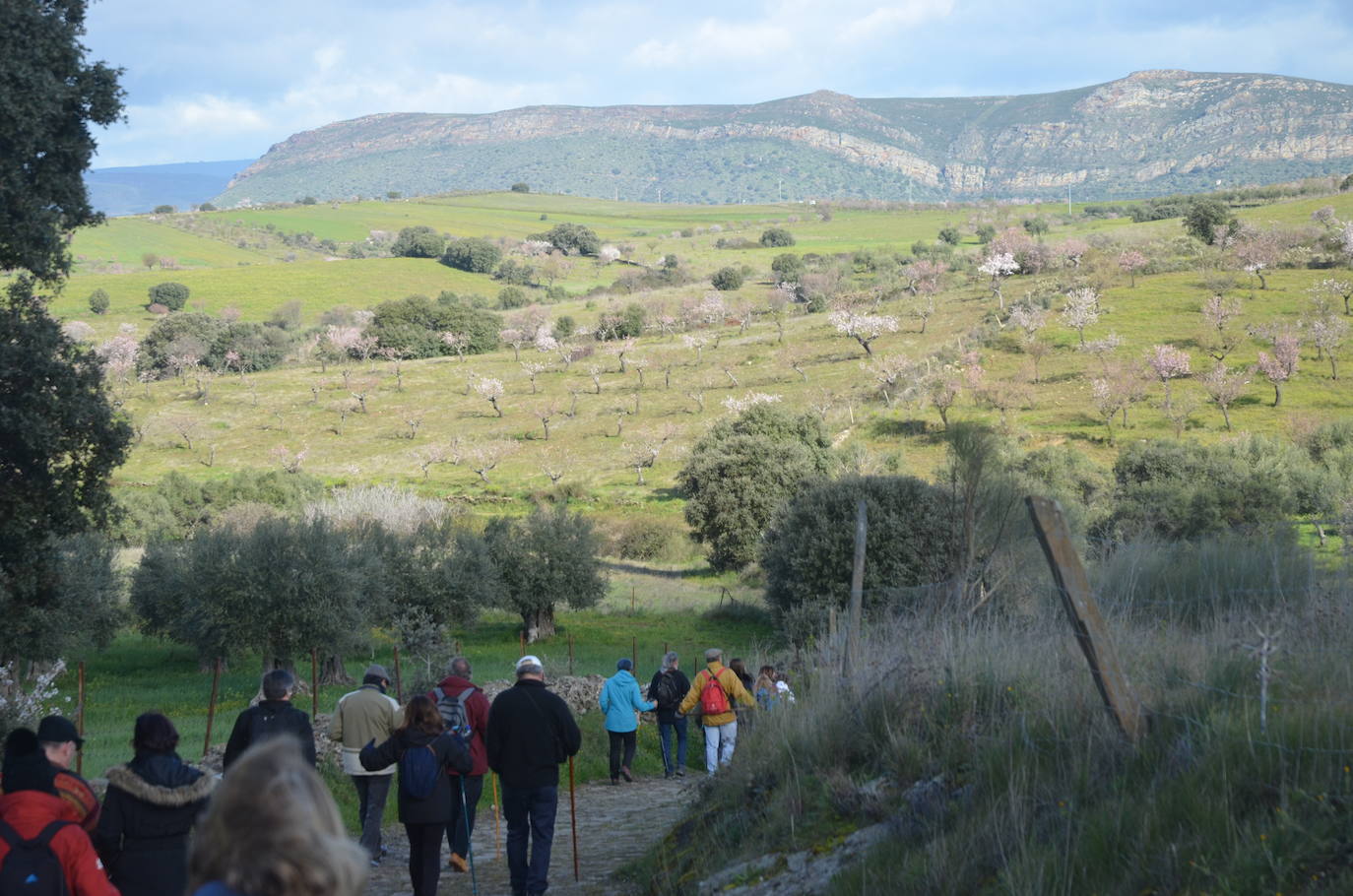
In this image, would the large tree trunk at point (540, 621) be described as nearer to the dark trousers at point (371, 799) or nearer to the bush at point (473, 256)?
the dark trousers at point (371, 799)

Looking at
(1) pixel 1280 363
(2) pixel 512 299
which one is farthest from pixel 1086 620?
(2) pixel 512 299

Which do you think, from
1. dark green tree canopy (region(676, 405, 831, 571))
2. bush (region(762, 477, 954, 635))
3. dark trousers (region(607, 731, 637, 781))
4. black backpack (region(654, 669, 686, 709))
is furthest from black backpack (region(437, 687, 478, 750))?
dark green tree canopy (region(676, 405, 831, 571))

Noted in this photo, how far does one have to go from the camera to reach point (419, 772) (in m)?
7.59

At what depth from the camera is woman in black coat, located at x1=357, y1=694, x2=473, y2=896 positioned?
7.64 m

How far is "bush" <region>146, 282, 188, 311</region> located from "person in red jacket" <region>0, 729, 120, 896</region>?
4635 inches

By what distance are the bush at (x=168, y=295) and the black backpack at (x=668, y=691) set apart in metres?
110

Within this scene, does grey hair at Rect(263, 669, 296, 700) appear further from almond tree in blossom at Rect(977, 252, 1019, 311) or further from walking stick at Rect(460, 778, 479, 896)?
almond tree in blossom at Rect(977, 252, 1019, 311)

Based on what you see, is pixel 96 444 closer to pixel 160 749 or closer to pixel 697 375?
pixel 160 749

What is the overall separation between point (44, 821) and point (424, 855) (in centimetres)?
337

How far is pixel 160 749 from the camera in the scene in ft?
18.3

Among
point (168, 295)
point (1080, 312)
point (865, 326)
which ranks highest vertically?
point (168, 295)

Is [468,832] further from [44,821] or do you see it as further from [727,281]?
[727,281]

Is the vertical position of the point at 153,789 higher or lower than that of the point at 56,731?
lower

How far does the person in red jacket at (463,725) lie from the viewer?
9.55 m
